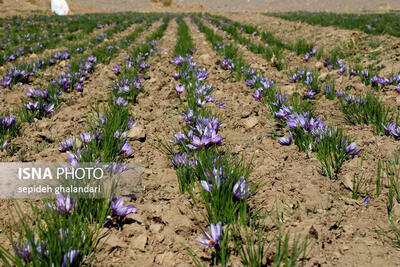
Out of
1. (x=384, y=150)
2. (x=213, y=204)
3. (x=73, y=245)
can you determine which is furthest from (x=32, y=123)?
(x=384, y=150)

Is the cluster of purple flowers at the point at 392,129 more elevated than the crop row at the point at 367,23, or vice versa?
the crop row at the point at 367,23

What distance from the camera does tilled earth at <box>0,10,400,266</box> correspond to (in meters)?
1.41

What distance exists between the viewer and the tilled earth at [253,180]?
1409mm

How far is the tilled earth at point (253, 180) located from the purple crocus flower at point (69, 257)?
0.17 metres

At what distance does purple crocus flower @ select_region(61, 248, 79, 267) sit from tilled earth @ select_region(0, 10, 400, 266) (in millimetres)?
168

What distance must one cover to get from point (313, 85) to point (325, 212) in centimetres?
257

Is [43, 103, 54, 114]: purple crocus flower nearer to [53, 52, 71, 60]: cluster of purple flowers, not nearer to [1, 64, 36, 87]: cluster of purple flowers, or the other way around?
[1, 64, 36, 87]: cluster of purple flowers

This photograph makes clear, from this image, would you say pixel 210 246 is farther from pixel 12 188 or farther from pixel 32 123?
pixel 32 123

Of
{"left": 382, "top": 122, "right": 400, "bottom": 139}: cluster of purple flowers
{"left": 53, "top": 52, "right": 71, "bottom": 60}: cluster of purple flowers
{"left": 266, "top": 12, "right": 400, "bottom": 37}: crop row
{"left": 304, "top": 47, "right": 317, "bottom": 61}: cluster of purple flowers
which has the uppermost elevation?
{"left": 266, "top": 12, "right": 400, "bottom": 37}: crop row

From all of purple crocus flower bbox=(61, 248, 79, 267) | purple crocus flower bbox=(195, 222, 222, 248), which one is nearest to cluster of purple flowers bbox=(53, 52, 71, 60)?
purple crocus flower bbox=(61, 248, 79, 267)

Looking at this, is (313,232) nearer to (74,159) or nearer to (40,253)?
(40,253)

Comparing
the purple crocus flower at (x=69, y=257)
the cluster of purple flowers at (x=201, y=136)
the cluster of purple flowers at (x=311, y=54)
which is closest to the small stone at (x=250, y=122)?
the cluster of purple flowers at (x=201, y=136)

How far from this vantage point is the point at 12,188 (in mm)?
1911

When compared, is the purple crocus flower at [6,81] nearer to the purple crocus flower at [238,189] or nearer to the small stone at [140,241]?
the small stone at [140,241]
